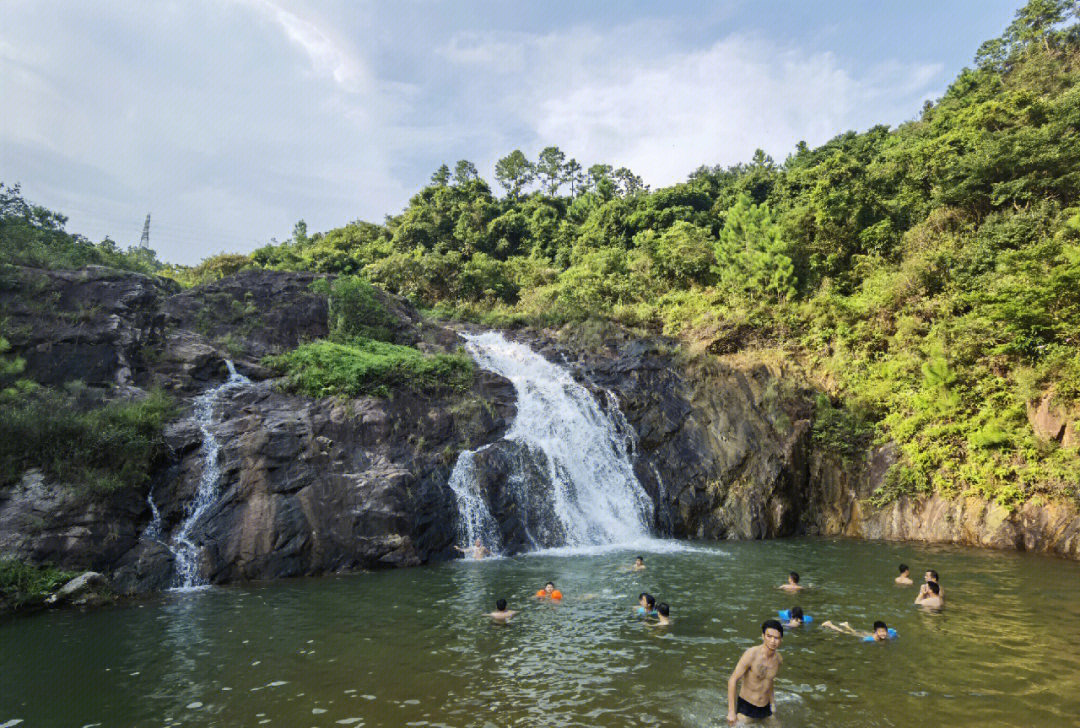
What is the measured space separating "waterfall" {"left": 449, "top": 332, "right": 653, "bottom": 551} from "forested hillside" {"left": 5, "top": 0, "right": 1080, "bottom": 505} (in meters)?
6.95

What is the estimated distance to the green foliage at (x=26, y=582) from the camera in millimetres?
11680

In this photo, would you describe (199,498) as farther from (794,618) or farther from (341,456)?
(794,618)

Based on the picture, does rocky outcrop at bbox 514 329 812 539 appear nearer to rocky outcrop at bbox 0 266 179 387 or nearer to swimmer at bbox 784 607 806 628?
swimmer at bbox 784 607 806 628

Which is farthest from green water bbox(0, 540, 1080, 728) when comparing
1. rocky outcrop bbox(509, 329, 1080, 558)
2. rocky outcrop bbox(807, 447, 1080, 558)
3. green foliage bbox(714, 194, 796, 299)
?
green foliage bbox(714, 194, 796, 299)

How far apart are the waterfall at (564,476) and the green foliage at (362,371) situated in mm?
2654

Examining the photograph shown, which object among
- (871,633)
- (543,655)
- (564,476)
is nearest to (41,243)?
(564,476)

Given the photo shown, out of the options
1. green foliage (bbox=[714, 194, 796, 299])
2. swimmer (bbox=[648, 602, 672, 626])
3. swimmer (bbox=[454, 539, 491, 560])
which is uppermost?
green foliage (bbox=[714, 194, 796, 299])

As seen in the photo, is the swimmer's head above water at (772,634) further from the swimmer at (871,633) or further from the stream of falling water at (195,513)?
the stream of falling water at (195,513)

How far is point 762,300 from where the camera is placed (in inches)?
1126

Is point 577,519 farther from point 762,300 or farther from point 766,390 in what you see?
point 762,300

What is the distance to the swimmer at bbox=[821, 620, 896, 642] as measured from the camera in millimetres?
8758

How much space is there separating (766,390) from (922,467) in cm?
580

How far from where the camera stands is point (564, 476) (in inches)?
774

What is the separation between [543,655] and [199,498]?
442 inches
